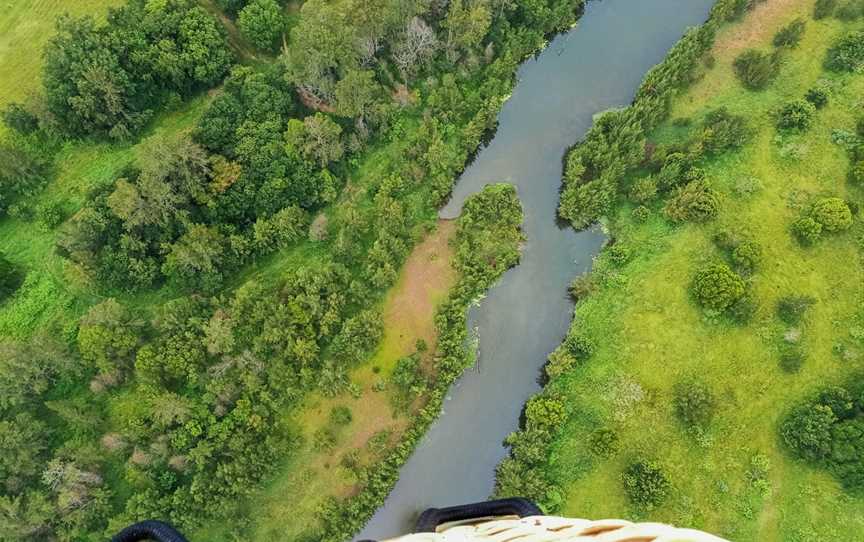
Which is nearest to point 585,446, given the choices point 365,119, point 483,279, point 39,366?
point 483,279

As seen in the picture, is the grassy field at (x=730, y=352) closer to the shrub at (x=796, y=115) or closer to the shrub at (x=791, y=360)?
the shrub at (x=791, y=360)

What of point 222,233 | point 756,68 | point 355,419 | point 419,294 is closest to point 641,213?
point 756,68

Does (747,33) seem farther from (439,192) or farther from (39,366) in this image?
(39,366)

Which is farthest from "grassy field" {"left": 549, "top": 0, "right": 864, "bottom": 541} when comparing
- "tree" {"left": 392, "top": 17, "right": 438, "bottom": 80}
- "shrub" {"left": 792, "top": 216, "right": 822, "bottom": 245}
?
"tree" {"left": 392, "top": 17, "right": 438, "bottom": 80}

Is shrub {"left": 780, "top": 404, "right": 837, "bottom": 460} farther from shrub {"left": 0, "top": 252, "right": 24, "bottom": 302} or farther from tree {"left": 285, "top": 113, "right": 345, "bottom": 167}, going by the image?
shrub {"left": 0, "top": 252, "right": 24, "bottom": 302}

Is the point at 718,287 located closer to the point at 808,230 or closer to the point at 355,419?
the point at 808,230

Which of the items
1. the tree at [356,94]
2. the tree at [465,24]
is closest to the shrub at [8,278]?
the tree at [356,94]

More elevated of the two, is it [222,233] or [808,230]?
[222,233]
